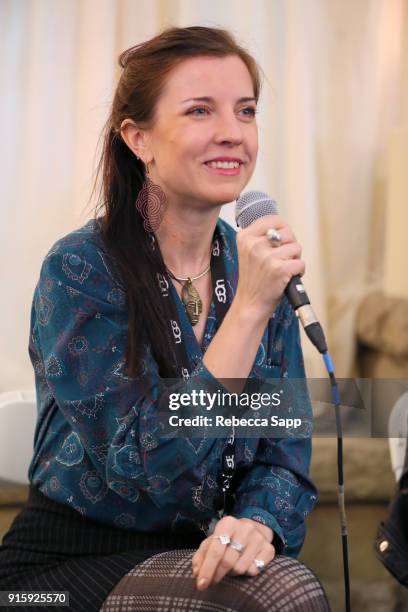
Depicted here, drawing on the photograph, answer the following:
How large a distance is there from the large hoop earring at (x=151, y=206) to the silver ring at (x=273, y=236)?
26 centimetres

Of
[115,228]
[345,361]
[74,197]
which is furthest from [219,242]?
[345,361]

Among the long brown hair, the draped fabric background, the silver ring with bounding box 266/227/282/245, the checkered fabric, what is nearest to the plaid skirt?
the checkered fabric

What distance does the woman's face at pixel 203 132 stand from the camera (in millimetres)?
1084

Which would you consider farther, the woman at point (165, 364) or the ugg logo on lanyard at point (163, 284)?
the ugg logo on lanyard at point (163, 284)

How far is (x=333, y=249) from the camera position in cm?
207

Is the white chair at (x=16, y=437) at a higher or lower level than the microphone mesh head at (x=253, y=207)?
lower

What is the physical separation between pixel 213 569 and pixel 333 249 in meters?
1.26

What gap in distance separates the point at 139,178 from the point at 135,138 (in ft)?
0.18

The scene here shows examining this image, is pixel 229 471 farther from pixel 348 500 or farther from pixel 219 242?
pixel 348 500

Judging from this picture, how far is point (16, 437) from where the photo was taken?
138 centimetres

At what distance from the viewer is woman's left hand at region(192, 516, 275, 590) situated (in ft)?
3.05

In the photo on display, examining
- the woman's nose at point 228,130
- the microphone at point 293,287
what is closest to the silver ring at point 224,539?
the microphone at point 293,287

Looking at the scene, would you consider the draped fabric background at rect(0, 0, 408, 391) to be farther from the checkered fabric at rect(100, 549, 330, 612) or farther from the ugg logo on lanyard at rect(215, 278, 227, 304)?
the checkered fabric at rect(100, 549, 330, 612)

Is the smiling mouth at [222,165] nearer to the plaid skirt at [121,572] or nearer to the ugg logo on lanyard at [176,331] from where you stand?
the ugg logo on lanyard at [176,331]
